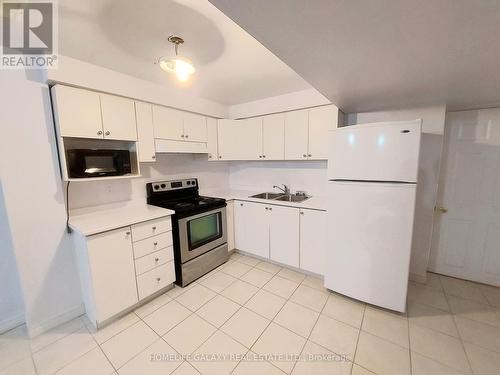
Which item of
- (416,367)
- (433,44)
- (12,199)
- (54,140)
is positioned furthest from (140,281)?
(433,44)

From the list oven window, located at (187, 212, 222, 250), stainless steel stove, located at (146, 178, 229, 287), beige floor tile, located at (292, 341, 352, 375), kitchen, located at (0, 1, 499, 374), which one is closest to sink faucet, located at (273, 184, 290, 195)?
kitchen, located at (0, 1, 499, 374)

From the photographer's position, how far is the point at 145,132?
7.41 feet

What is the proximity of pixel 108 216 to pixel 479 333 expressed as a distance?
11.3 feet

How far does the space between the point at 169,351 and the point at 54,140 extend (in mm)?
1983

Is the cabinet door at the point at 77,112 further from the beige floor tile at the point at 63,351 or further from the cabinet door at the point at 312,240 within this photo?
the cabinet door at the point at 312,240

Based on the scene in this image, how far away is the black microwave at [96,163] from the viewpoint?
70.3 inches

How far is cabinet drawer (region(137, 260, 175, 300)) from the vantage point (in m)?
2.02

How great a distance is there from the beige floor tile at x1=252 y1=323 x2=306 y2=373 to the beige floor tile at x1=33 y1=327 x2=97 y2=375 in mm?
1335

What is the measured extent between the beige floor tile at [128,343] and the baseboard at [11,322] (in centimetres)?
94

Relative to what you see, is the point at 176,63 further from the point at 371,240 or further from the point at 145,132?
the point at 371,240

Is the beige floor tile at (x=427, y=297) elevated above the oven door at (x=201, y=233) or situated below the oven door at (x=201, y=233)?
below

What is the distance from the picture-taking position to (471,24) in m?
0.90

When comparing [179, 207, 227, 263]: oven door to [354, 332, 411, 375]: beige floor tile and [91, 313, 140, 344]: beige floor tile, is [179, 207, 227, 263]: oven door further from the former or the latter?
[354, 332, 411, 375]: beige floor tile
